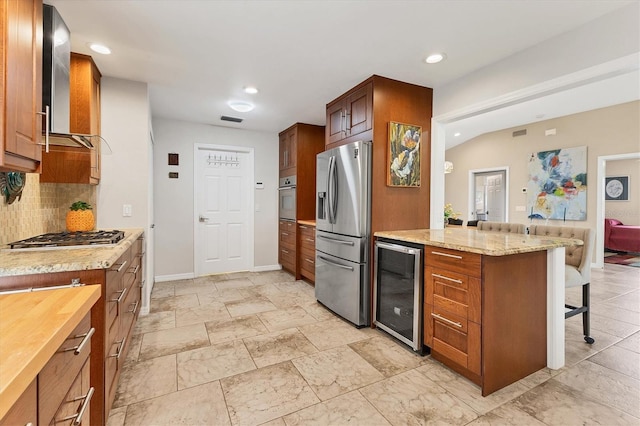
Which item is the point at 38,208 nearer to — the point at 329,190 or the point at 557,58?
the point at 329,190

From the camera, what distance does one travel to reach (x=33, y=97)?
145 centimetres

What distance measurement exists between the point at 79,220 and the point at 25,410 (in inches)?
95.4

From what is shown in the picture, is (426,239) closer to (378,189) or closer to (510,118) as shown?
(378,189)

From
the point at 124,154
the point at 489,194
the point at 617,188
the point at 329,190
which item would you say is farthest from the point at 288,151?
the point at 617,188

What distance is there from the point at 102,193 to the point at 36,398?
2772 millimetres

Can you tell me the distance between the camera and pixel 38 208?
235 cm

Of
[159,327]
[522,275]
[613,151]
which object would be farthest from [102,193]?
[613,151]

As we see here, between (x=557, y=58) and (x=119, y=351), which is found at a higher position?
(x=557, y=58)

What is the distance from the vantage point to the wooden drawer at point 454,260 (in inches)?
74.7

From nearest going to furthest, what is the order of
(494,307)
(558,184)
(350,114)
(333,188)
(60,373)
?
1. (60,373)
2. (494,307)
3. (333,188)
4. (350,114)
5. (558,184)

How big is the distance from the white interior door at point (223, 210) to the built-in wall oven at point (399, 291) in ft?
9.64

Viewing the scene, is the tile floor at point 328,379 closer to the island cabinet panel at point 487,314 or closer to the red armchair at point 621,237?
the island cabinet panel at point 487,314

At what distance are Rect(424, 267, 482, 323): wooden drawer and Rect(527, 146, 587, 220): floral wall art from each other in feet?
17.0

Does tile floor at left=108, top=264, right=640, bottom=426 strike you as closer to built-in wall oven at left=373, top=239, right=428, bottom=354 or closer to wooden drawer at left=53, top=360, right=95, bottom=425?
built-in wall oven at left=373, top=239, right=428, bottom=354
